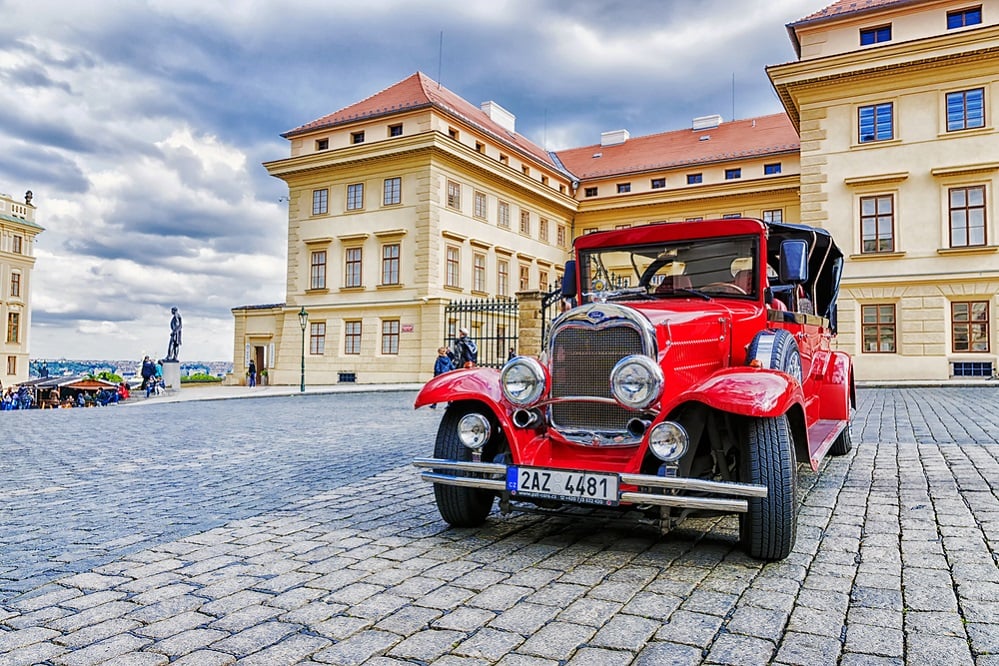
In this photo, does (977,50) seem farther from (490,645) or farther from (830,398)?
(490,645)

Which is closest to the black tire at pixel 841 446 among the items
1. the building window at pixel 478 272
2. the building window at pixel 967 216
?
the building window at pixel 967 216

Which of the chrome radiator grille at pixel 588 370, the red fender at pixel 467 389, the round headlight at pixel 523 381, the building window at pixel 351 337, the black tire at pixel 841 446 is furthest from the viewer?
the building window at pixel 351 337

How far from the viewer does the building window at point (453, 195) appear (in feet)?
108

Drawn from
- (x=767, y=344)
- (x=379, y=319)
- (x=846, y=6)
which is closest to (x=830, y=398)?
(x=767, y=344)

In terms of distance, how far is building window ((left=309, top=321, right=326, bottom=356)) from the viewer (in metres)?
34.0

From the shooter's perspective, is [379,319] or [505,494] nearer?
[505,494]

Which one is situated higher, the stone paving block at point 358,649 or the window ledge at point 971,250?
the window ledge at point 971,250

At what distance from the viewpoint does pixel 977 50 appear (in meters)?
23.2

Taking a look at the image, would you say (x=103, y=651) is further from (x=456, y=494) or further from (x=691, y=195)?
(x=691, y=195)

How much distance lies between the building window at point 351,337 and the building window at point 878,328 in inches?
797

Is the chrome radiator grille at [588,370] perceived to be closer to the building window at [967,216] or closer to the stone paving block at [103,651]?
the stone paving block at [103,651]

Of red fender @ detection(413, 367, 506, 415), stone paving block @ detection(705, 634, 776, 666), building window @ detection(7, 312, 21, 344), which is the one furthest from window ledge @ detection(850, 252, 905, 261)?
building window @ detection(7, 312, 21, 344)

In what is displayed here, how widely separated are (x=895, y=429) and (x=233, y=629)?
31.8ft

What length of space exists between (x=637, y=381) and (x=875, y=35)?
26.3m
